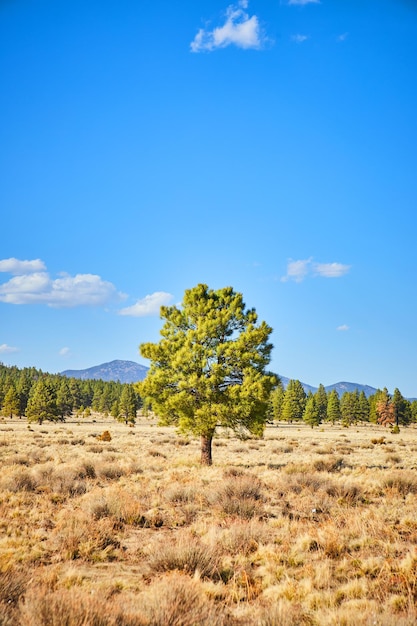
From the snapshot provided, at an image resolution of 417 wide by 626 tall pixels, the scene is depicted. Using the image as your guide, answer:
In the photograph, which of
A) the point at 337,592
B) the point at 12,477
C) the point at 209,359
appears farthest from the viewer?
the point at 209,359

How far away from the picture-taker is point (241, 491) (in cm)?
1152

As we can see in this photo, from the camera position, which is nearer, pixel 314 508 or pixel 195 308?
pixel 314 508

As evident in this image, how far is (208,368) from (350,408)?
276 ft

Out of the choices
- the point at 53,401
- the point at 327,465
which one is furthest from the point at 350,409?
the point at 327,465

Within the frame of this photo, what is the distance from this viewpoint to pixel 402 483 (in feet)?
46.5

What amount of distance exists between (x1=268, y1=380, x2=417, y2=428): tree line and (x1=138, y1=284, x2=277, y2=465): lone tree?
70.6 m

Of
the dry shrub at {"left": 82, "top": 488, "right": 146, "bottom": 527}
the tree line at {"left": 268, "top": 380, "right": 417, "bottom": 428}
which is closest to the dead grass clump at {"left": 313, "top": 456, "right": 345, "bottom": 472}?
the dry shrub at {"left": 82, "top": 488, "right": 146, "bottom": 527}

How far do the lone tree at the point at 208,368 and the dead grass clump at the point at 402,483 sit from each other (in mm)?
5942

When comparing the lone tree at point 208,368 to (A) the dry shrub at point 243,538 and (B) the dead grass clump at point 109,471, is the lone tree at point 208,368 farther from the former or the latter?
(A) the dry shrub at point 243,538

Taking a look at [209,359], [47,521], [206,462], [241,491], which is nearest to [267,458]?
[206,462]

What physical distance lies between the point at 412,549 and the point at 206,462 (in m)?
12.9

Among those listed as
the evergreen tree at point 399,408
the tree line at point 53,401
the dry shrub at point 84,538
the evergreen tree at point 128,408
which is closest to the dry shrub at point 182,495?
the dry shrub at point 84,538

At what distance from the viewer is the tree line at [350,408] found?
88.5 metres

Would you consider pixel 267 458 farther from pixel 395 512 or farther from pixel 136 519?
pixel 136 519
